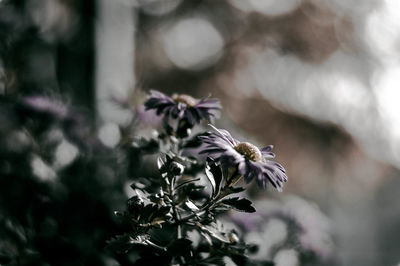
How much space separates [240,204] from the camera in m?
0.69

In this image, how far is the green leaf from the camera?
2.22 ft

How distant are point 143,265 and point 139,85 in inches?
33.9

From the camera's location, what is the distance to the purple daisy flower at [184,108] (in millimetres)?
805

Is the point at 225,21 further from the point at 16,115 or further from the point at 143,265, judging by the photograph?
the point at 143,265

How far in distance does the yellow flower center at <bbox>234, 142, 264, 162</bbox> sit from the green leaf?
74 mm

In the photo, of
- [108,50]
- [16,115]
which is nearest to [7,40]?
[16,115]

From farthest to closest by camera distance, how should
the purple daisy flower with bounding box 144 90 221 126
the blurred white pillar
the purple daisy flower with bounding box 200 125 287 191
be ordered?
1. the blurred white pillar
2. the purple daisy flower with bounding box 144 90 221 126
3. the purple daisy flower with bounding box 200 125 287 191

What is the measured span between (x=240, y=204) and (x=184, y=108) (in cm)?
23

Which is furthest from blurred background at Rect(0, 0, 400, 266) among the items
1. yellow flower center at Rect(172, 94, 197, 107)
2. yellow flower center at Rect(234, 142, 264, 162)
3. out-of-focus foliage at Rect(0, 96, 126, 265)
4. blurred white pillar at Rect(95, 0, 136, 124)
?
yellow flower center at Rect(234, 142, 264, 162)

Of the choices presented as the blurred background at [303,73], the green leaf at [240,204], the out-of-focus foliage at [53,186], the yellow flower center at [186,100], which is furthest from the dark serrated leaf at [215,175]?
the blurred background at [303,73]

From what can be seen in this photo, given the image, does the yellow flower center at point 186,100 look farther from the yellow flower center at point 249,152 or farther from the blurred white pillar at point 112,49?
the blurred white pillar at point 112,49

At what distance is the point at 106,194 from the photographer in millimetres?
1245

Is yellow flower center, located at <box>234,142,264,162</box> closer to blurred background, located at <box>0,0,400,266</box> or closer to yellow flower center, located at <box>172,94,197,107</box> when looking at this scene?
yellow flower center, located at <box>172,94,197,107</box>

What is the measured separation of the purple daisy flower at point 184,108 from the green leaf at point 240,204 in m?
0.17
